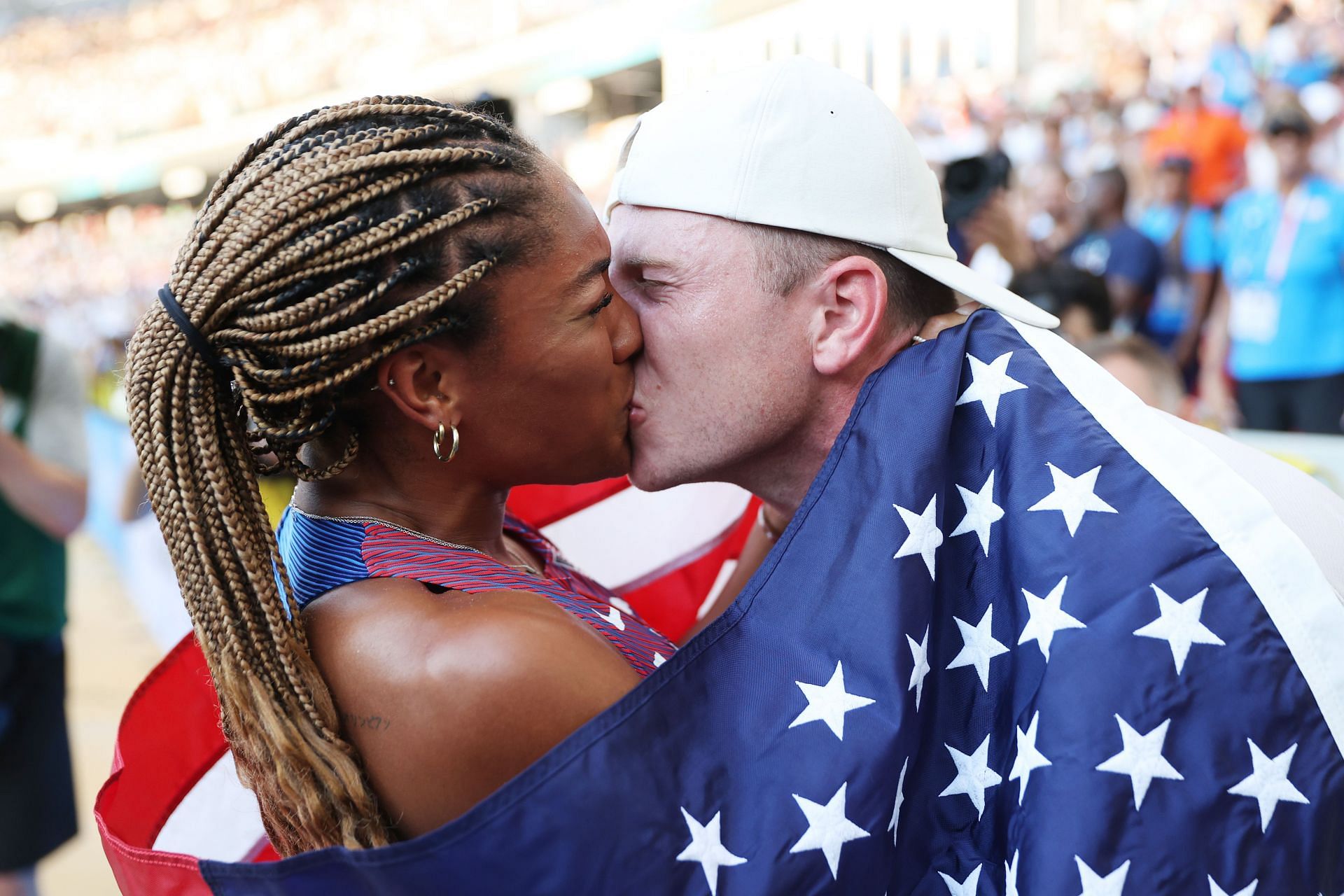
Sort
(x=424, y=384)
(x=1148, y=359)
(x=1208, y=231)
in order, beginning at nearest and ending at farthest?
(x=424, y=384) → (x=1148, y=359) → (x=1208, y=231)

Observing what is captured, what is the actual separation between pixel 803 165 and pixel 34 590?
2536 mm

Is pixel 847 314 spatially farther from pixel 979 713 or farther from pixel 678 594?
pixel 678 594

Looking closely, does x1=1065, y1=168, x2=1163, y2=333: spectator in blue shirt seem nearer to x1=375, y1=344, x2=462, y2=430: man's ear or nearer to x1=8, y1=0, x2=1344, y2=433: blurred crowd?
x1=8, y1=0, x2=1344, y2=433: blurred crowd

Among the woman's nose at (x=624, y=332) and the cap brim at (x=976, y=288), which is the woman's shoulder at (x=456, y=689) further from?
the cap brim at (x=976, y=288)

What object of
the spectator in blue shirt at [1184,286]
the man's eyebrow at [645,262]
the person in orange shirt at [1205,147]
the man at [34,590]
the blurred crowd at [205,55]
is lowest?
the blurred crowd at [205,55]

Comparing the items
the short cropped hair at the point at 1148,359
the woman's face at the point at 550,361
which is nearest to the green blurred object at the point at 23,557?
the woman's face at the point at 550,361

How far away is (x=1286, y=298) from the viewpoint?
18.6 ft

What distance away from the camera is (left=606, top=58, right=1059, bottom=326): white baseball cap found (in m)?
1.74

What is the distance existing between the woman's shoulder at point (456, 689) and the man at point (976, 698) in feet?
0.19

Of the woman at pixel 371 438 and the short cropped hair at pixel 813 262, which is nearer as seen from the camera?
the woman at pixel 371 438

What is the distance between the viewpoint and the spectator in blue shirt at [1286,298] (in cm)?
550

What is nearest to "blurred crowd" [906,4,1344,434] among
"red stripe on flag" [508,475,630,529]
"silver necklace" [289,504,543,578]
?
"red stripe on flag" [508,475,630,529]

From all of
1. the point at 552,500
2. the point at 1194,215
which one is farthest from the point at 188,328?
the point at 1194,215

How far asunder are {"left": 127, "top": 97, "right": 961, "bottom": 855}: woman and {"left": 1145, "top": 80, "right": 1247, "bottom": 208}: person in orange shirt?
Answer: 6.25 meters
